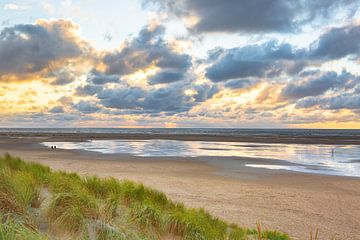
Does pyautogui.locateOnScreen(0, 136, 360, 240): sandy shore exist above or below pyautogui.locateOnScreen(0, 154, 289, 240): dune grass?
below

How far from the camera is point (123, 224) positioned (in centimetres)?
653

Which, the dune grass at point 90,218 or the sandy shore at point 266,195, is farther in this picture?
the sandy shore at point 266,195

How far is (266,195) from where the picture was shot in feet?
49.9

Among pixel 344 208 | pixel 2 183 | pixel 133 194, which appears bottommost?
pixel 344 208

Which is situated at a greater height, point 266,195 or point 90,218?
point 90,218

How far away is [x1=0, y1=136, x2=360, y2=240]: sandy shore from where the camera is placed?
1093cm

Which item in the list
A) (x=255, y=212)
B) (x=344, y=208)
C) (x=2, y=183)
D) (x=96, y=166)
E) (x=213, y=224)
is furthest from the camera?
(x=96, y=166)

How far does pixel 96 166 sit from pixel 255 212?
1506 centimetres

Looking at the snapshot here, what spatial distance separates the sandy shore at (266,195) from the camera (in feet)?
35.9

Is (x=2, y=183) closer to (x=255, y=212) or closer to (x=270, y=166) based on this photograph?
(x=255, y=212)

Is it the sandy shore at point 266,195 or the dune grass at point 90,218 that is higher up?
the dune grass at point 90,218

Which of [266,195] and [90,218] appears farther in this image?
[266,195]

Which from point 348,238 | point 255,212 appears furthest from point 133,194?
point 348,238

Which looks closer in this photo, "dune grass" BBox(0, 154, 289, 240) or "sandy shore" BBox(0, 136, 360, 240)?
"dune grass" BBox(0, 154, 289, 240)
